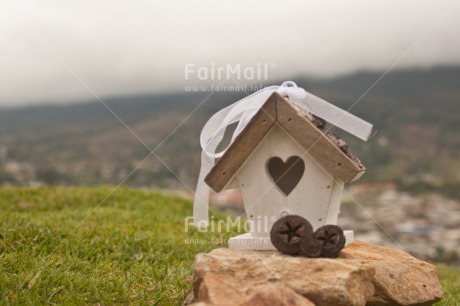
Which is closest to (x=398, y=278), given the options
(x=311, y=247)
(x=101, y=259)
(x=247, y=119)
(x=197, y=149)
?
(x=311, y=247)

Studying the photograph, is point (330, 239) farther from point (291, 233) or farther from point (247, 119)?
point (247, 119)

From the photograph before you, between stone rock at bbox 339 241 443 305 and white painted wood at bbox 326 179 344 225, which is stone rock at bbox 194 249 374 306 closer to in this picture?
stone rock at bbox 339 241 443 305

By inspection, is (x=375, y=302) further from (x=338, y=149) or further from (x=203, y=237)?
(x=203, y=237)

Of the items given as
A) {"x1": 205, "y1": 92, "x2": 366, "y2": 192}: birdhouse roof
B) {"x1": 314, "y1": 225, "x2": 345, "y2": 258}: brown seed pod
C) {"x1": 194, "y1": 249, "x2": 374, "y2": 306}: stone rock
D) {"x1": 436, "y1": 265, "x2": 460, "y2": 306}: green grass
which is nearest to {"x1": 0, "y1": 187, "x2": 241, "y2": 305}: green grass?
{"x1": 194, "y1": 249, "x2": 374, "y2": 306}: stone rock

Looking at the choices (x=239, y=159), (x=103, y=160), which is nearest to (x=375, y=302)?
(x=239, y=159)

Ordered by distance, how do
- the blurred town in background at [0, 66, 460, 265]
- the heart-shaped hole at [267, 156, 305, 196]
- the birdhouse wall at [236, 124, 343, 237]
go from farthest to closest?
the blurred town in background at [0, 66, 460, 265] < the heart-shaped hole at [267, 156, 305, 196] < the birdhouse wall at [236, 124, 343, 237]

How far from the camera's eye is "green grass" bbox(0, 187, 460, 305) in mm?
5016

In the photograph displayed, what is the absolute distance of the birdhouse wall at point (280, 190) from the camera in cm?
491

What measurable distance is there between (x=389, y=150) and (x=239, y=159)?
142m

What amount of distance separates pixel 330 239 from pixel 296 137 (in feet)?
3.19

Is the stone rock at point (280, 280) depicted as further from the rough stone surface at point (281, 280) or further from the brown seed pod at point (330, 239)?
the brown seed pod at point (330, 239)

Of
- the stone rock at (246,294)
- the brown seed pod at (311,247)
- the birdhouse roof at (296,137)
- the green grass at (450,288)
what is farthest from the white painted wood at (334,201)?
the green grass at (450,288)

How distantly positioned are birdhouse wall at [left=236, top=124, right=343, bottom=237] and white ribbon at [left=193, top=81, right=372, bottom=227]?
321 mm

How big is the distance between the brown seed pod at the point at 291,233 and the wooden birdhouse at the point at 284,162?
1.12 feet
